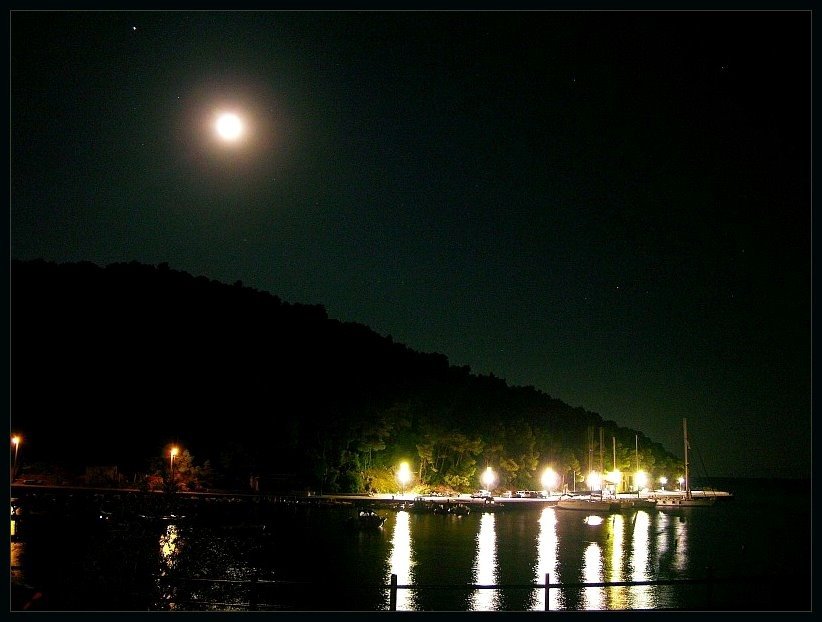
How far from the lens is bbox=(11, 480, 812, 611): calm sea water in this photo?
17.1 m

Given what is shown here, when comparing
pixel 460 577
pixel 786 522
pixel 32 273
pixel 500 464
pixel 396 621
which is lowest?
pixel 786 522

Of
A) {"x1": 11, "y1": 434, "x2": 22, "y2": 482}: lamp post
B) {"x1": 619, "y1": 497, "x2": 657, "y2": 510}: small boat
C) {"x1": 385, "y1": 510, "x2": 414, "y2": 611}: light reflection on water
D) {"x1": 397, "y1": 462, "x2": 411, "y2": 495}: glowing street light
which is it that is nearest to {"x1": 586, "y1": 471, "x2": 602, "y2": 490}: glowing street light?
{"x1": 619, "y1": 497, "x2": 657, "y2": 510}: small boat

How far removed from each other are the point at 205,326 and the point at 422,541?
214 ft

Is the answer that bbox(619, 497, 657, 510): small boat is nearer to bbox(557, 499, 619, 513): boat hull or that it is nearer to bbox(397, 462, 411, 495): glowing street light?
bbox(557, 499, 619, 513): boat hull

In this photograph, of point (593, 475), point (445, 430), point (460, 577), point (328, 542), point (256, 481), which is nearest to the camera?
point (460, 577)

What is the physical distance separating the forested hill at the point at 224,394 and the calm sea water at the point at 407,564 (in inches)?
660

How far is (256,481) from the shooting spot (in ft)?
208

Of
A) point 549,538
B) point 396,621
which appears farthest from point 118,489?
point 396,621

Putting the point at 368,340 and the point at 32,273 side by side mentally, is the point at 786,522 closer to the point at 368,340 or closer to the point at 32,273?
the point at 368,340

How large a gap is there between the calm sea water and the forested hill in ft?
55.0

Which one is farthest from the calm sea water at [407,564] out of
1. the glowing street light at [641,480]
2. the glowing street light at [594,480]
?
the glowing street light at [641,480]

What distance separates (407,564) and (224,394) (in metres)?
51.5

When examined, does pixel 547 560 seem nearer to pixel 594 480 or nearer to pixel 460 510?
pixel 460 510

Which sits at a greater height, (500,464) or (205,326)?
(205,326)
